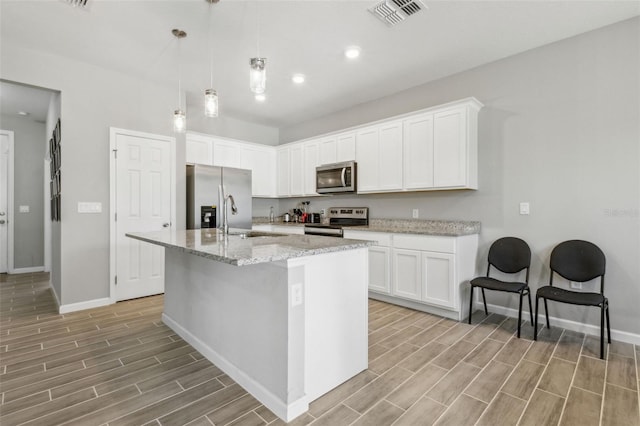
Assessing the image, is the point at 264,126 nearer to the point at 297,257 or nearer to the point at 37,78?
the point at 37,78

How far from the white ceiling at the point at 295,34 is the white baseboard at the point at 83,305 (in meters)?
2.70

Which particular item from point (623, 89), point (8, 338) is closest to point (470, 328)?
point (623, 89)

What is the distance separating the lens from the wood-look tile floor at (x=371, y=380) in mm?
1695

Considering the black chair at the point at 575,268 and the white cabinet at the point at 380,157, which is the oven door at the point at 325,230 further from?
the black chair at the point at 575,268

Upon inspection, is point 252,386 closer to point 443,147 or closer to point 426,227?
point 426,227

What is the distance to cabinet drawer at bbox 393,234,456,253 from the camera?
10.4 feet

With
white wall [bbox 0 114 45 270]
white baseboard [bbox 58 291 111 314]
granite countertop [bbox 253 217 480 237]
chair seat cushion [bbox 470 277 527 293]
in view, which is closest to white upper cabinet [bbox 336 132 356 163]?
granite countertop [bbox 253 217 480 237]

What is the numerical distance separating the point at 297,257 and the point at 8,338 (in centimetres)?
292

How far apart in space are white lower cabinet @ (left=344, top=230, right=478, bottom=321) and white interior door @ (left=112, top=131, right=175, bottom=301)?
2784mm

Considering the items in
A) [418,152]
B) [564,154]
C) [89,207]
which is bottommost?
[89,207]

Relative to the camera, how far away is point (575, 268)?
2.81m

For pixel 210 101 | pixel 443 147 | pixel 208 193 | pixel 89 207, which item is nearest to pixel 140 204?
pixel 89 207

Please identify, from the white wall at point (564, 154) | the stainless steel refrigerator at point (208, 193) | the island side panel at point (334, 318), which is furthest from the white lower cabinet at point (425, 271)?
the stainless steel refrigerator at point (208, 193)

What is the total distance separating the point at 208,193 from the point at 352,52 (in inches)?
104
